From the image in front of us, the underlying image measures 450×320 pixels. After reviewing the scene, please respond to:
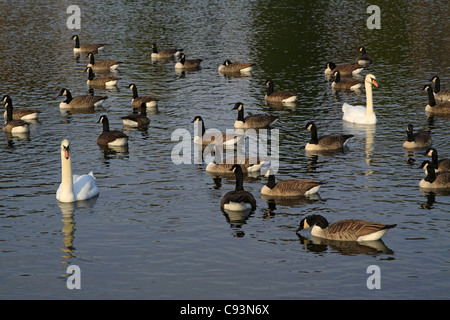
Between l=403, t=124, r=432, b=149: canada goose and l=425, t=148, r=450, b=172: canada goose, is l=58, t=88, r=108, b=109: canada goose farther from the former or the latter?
l=425, t=148, r=450, b=172: canada goose

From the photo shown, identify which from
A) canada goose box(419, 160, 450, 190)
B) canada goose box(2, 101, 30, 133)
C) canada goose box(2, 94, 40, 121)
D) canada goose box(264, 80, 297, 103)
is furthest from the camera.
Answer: canada goose box(264, 80, 297, 103)

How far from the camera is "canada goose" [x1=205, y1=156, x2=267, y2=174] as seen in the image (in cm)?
3116

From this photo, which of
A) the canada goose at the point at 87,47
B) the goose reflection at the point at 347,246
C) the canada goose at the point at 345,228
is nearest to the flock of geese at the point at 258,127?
the canada goose at the point at 345,228

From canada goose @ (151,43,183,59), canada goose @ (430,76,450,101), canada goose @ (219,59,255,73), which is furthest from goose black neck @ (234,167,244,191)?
canada goose @ (151,43,183,59)

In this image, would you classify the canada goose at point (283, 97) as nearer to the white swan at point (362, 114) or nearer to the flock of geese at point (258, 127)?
the flock of geese at point (258, 127)

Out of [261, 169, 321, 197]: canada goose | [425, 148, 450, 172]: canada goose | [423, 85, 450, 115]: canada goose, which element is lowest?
[261, 169, 321, 197]: canada goose

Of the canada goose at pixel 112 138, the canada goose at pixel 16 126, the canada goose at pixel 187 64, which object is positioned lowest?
the canada goose at pixel 112 138

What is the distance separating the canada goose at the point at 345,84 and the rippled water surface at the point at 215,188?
0.53 meters

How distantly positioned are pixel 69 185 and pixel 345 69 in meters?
27.8

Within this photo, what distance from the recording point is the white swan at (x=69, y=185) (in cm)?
2766

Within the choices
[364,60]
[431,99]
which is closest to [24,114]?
[431,99]

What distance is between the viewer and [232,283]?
68.3 ft

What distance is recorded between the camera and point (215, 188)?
97.4ft
